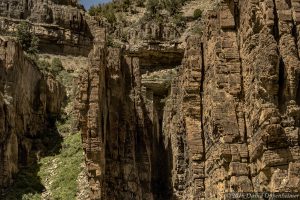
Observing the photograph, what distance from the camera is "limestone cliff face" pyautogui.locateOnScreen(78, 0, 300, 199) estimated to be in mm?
22016

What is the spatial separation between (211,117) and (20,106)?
18547mm

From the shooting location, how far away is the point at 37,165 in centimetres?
3984

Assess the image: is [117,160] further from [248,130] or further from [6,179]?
[248,130]

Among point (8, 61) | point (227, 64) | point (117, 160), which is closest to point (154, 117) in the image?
point (117, 160)

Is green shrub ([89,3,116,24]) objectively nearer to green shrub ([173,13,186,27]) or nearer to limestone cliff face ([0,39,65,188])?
green shrub ([173,13,186,27])

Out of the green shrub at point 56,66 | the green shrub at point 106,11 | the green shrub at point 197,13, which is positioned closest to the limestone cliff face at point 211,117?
the green shrub at point 56,66

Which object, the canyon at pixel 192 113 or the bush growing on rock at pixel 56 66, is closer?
the canyon at pixel 192 113

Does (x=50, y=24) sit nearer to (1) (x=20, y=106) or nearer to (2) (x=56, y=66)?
(2) (x=56, y=66)

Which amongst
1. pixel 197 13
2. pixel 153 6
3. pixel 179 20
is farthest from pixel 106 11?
pixel 197 13

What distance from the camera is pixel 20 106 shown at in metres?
41.5

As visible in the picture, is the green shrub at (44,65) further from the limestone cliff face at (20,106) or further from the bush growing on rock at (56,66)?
the limestone cliff face at (20,106)

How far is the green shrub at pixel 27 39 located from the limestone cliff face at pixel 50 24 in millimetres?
1087

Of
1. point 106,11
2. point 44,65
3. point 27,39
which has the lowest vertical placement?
point 44,65

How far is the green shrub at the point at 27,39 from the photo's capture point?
2387 inches
